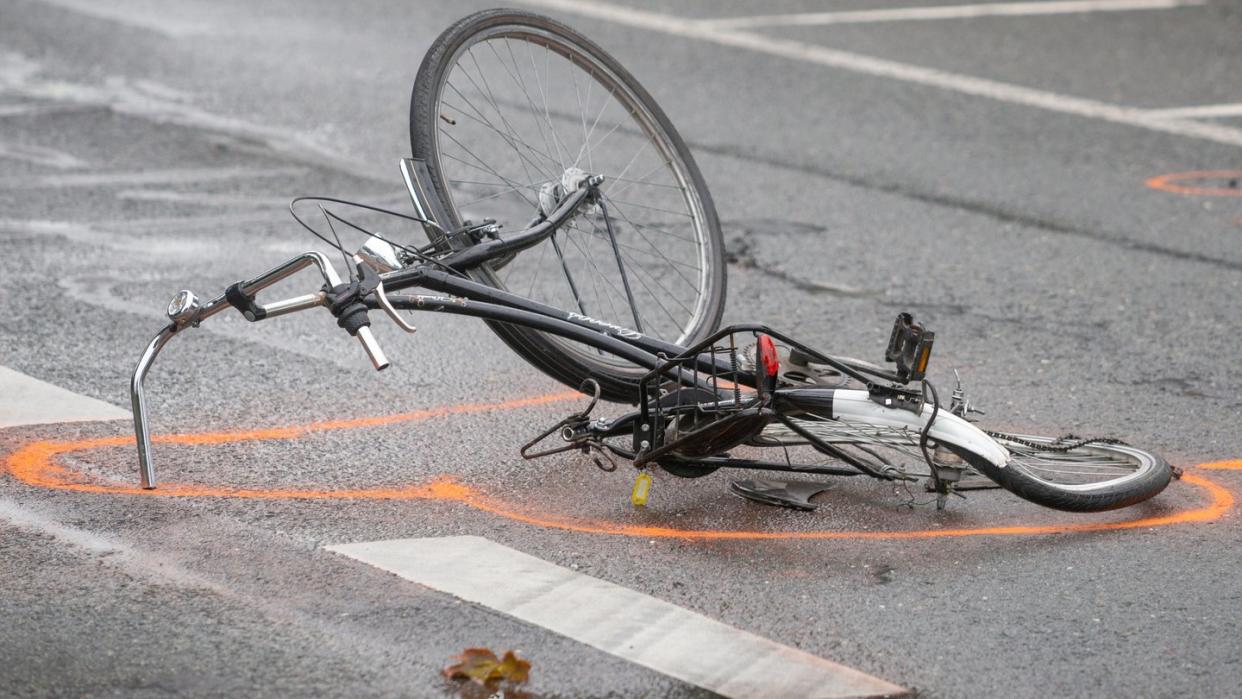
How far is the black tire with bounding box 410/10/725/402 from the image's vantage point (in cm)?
436

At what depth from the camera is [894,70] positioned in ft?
33.1

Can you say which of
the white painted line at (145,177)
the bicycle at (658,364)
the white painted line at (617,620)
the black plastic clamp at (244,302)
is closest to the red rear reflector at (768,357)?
the bicycle at (658,364)

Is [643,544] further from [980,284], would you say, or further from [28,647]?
[980,284]

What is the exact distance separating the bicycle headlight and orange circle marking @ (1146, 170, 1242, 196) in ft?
17.0

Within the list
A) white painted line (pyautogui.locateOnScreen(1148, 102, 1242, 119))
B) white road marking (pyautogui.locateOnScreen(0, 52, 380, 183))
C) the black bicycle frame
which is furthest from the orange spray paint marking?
white painted line (pyautogui.locateOnScreen(1148, 102, 1242, 119))

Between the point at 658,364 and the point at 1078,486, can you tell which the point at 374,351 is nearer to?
the point at 658,364

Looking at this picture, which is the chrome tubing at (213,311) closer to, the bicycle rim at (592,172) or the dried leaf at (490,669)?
the bicycle rim at (592,172)

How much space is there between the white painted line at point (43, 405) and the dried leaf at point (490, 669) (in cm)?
175

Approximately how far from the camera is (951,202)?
24.3 feet

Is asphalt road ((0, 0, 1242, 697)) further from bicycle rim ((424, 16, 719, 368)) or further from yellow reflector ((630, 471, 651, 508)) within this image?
bicycle rim ((424, 16, 719, 368))

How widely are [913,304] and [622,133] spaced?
254 cm

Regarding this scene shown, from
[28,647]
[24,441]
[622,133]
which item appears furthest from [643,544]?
[622,133]

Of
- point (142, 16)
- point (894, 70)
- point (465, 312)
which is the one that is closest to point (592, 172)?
point (465, 312)

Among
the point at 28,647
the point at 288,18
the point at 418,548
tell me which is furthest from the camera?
the point at 288,18
